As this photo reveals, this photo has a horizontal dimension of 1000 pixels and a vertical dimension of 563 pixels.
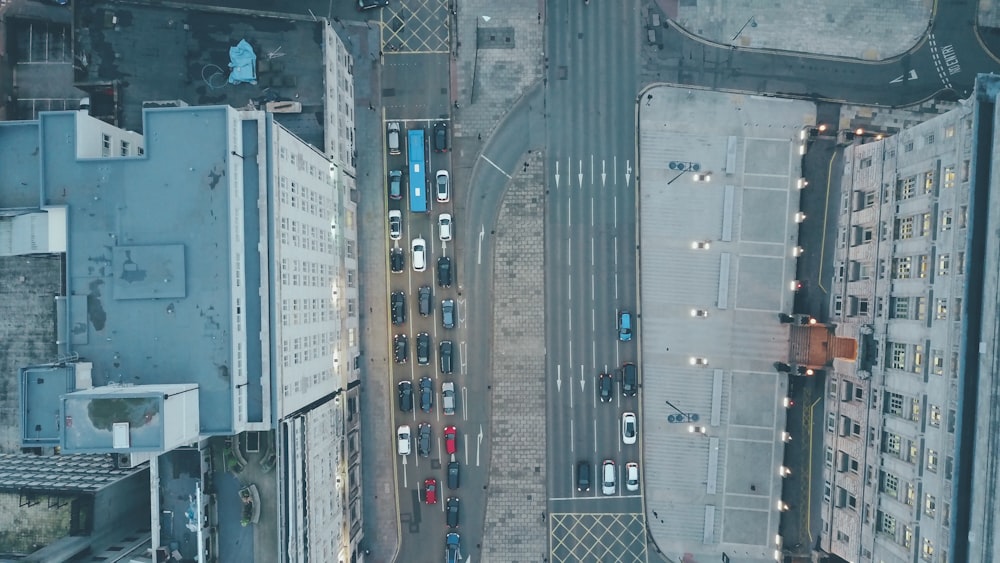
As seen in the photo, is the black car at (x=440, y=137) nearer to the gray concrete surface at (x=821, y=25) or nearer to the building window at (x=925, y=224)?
the gray concrete surface at (x=821, y=25)

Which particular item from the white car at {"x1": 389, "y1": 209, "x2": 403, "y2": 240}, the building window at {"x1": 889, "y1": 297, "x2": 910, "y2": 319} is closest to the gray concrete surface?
the building window at {"x1": 889, "y1": 297, "x2": 910, "y2": 319}

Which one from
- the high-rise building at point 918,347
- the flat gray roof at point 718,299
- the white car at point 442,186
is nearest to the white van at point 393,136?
the white car at point 442,186

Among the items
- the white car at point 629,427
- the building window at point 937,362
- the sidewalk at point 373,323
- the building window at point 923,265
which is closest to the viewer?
the building window at point 937,362

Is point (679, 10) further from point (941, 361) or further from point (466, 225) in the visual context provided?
point (941, 361)

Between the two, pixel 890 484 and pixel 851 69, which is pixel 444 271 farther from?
pixel 851 69

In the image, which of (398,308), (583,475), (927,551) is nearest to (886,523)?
(927,551)

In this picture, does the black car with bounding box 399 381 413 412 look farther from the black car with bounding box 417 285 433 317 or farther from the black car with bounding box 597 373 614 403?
the black car with bounding box 597 373 614 403
